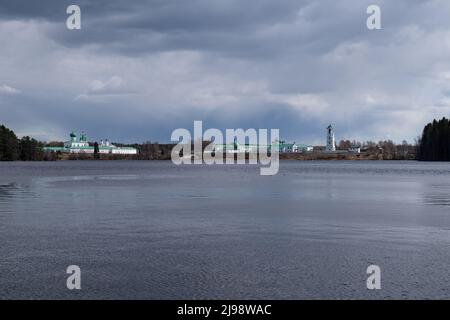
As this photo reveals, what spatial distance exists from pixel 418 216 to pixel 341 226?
542cm

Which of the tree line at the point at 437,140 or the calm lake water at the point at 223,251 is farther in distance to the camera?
the tree line at the point at 437,140

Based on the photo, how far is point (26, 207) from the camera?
2905 cm

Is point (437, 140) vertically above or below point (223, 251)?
above

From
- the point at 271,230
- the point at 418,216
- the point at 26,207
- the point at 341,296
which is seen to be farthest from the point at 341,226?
the point at 26,207

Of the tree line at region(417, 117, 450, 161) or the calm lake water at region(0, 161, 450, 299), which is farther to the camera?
the tree line at region(417, 117, 450, 161)

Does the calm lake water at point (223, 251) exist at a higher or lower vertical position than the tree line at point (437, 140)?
lower

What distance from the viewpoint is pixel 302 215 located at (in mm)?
26016

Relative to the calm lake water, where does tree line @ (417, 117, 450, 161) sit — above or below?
above

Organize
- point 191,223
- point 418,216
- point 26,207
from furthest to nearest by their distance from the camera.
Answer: point 26,207
point 418,216
point 191,223

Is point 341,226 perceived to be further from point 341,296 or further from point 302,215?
point 341,296

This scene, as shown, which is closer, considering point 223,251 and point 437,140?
point 223,251
